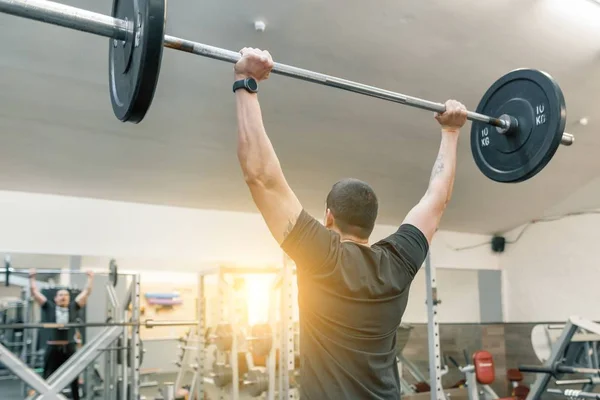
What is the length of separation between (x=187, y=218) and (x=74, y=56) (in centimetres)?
222

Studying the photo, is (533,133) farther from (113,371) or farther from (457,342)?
(457,342)

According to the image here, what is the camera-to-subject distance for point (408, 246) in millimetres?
1197

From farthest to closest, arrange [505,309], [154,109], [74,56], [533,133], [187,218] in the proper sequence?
[505,309] → [187,218] → [154,109] → [74,56] → [533,133]

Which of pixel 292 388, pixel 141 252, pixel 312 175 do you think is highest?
pixel 312 175

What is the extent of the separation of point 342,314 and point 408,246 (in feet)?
0.76

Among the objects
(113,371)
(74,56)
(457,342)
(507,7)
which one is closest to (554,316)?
(457,342)

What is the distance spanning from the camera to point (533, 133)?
1.67 m

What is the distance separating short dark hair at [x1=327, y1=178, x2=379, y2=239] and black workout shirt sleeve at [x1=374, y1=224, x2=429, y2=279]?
59 mm

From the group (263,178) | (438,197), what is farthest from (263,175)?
(438,197)

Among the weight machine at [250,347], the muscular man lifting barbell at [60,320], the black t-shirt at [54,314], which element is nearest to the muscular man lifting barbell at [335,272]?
the weight machine at [250,347]

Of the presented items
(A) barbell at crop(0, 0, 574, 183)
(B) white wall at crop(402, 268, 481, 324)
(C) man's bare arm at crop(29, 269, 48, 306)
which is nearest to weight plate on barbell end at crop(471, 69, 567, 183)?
(A) barbell at crop(0, 0, 574, 183)

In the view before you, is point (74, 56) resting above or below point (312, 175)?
above

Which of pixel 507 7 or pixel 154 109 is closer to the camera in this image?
pixel 507 7

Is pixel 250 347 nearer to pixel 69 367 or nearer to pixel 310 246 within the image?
pixel 69 367
